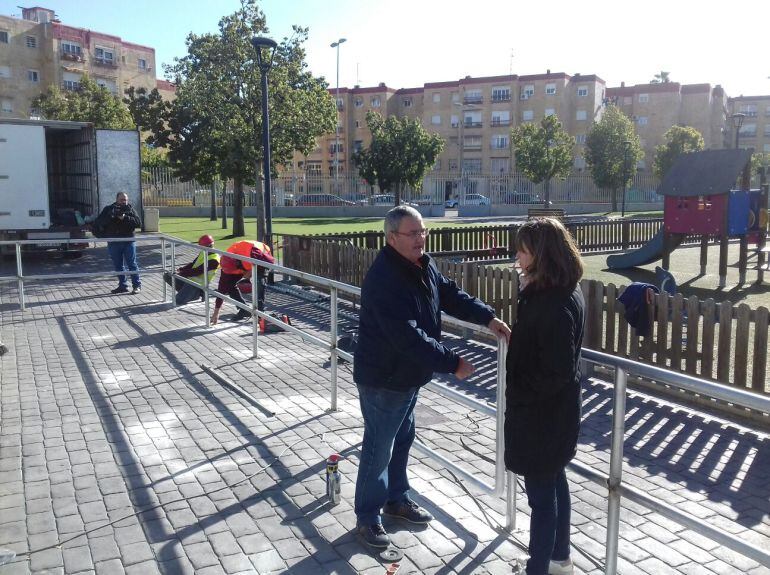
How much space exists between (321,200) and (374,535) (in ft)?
145

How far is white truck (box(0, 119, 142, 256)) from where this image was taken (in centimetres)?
1705

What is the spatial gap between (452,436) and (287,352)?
345cm

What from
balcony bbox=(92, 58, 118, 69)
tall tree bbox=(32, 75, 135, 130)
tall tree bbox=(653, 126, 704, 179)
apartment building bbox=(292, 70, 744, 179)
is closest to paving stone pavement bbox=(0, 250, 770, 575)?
tall tree bbox=(32, 75, 135, 130)

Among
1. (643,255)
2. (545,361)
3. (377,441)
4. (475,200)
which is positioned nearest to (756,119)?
(475,200)

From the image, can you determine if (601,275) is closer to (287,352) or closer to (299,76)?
(287,352)

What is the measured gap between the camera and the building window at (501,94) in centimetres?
7919

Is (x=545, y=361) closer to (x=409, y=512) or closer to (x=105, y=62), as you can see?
(x=409, y=512)

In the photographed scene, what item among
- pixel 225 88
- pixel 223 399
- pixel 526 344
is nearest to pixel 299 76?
pixel 225 88

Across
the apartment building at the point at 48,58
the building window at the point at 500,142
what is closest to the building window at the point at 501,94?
the building window at the point at 500,142

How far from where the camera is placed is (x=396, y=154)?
44438mm

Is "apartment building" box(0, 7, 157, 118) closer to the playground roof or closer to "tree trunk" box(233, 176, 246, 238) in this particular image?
"tree trunk" box(233, 176, 246, 238)

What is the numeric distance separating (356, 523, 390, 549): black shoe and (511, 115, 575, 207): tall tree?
155 ft

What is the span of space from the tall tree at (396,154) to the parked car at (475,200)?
769cm

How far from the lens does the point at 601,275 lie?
17.5m
